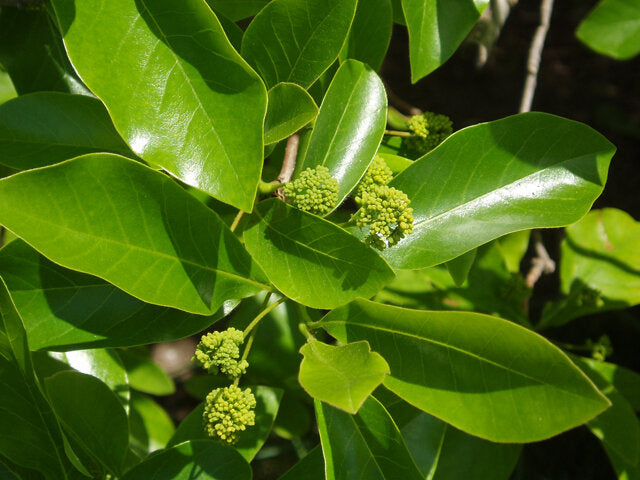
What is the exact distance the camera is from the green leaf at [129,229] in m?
0.99

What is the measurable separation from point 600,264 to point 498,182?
3.55 feet

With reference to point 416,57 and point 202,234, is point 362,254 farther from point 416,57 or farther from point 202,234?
point 416,57

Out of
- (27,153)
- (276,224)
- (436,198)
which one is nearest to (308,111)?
(276,224)

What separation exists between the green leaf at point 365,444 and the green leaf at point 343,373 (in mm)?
146

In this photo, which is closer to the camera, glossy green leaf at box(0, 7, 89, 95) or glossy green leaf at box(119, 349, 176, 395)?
glossy green leaf at box(0, 7, 89, 95)

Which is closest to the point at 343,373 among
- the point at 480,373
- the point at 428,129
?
the point at 480,373

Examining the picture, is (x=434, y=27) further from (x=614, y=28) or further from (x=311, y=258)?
(x=614, y=28)

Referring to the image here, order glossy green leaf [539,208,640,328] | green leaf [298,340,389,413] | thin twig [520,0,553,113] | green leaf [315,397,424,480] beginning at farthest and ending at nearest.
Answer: glossy green leaf [539,208,640,328], thin twig [520,0,553,113], green leaf [315,397,424,480], green leaf [298,340,389,413]

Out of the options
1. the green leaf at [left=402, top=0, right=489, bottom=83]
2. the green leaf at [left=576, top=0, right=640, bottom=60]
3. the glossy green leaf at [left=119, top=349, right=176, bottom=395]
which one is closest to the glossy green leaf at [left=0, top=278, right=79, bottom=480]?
the glossy green leaf at [left=119, top=349, right=176, bottom=395]

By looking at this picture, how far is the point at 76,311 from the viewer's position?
1.22 metres

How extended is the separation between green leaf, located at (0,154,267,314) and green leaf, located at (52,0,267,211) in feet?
0.33

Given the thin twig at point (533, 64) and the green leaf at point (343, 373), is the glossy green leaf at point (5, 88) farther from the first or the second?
the thin twig at point (533, 64)

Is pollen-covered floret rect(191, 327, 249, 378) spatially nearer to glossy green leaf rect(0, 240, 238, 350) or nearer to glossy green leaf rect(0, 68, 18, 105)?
glossy green leaf rect(0, 240, 238, 350)

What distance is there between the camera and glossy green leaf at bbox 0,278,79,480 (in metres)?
1.15
